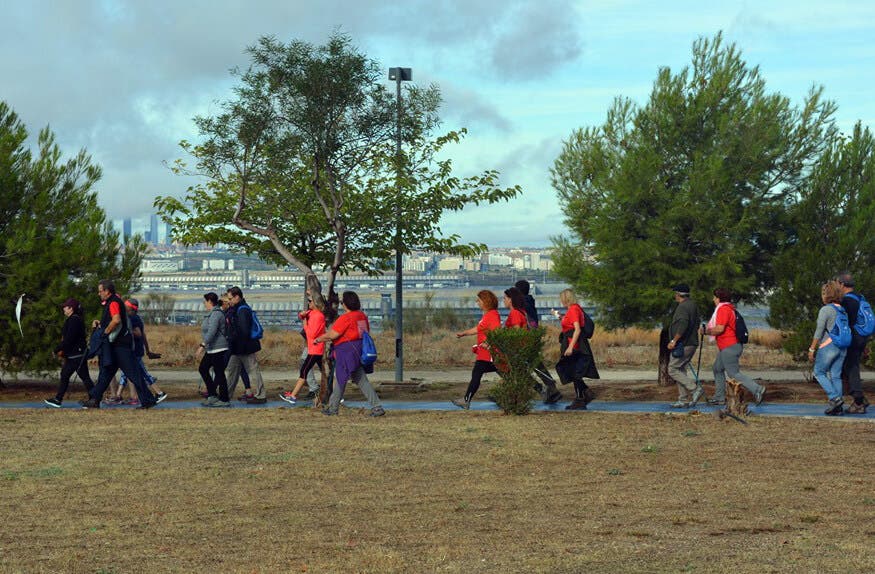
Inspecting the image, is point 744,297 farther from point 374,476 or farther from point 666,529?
point 666,529

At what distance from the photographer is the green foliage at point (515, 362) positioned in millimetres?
15789

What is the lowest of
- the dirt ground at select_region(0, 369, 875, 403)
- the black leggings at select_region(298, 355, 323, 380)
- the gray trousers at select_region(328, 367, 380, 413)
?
the dirt ground at select_region(0, 369, 875, 403)

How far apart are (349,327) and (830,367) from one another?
6.04 meters

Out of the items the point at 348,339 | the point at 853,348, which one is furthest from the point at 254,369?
the point at 853,348

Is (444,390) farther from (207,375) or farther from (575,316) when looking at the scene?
(575,316)

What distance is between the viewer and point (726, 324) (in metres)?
16.1

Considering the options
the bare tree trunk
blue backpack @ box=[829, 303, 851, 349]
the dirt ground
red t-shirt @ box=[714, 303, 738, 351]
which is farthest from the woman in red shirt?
the bare tree trunk

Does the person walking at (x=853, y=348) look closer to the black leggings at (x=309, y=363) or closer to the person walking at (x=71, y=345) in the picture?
the black leggings at (x=309, y=363)

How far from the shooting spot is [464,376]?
2453 cm

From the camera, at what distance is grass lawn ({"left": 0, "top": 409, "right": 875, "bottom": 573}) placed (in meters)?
8.01

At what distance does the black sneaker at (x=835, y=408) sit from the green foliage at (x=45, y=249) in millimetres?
11408

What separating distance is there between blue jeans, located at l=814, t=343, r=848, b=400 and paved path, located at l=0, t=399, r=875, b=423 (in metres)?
0.37

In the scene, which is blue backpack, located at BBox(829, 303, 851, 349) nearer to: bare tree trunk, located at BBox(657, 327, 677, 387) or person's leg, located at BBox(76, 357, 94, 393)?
bare tree trunk, located at BBox(657, 327, 677, 387)

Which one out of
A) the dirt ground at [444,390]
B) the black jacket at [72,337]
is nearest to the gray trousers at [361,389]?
the dirt ground at [444,390]
